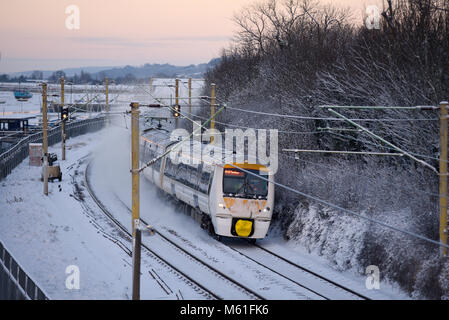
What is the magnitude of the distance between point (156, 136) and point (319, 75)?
8.71 m

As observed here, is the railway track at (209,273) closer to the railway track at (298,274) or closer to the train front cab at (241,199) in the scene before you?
the railway track at (298,274)

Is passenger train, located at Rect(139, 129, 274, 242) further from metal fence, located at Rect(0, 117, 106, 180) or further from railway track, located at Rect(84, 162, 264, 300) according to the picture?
metal fence, located at Rect(0, 117, 106, 180)

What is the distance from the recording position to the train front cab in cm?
2075

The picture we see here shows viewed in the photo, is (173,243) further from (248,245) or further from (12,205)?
(12,205)

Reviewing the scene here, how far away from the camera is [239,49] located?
182 ft

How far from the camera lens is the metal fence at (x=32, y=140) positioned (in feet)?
117

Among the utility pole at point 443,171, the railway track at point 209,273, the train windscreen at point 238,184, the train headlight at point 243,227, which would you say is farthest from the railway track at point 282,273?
the utility pole at point 443,171

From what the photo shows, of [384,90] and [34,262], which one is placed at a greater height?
[384,90]

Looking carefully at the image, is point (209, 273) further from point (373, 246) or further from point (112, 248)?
point (373, 246)

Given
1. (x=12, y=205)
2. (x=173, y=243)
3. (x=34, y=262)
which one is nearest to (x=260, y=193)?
(x=173, y=243)

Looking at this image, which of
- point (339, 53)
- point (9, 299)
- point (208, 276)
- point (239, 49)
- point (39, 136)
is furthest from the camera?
point (239, 49)

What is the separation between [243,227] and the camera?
2100 cm

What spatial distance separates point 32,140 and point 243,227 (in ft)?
96.3

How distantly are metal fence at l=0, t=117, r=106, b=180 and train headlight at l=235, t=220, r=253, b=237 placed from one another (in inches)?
718
